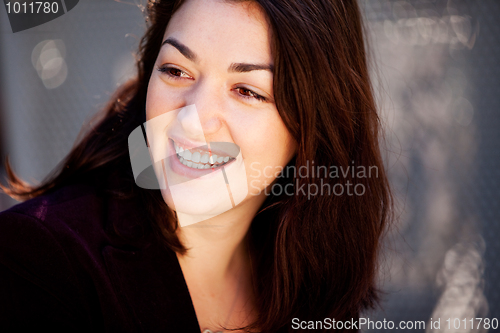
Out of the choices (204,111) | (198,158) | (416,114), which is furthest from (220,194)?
(416,114)

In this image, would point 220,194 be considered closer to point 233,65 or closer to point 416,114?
point 233,65

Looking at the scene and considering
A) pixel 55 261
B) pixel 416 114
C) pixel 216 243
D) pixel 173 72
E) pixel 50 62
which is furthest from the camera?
pixel 50 62

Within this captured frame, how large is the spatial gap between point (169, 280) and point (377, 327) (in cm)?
133

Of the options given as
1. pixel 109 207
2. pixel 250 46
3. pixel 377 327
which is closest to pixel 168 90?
pixel 250 46

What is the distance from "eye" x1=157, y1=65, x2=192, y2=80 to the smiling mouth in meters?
0.15

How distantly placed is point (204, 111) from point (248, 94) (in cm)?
11

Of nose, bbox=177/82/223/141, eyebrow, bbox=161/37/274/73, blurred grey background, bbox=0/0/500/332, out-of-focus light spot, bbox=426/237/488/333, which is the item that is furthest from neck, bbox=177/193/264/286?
out-of-focus light spot, bbox=426/237/488/333

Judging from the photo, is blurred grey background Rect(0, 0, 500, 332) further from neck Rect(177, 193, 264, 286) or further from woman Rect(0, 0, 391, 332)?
neck Rect(177, 193, 264, 286)

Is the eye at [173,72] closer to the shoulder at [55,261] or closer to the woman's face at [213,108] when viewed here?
the woman's face at [213,108]

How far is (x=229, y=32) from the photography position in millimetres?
819

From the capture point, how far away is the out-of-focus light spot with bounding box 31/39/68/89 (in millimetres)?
1943

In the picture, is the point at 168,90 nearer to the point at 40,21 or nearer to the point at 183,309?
the point at 183,309

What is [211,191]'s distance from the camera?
89cm

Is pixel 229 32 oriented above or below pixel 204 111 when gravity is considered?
above
